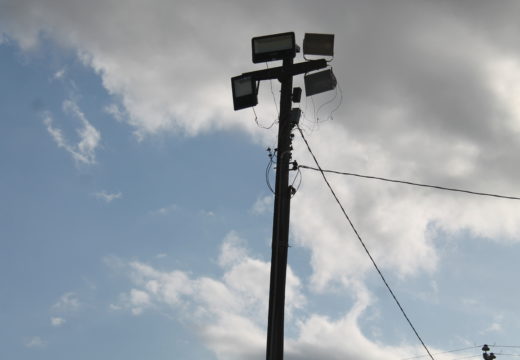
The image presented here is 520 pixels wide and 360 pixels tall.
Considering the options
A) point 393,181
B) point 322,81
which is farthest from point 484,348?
point 322,81

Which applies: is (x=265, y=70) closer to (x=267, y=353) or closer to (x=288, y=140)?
(x=288, y=140)

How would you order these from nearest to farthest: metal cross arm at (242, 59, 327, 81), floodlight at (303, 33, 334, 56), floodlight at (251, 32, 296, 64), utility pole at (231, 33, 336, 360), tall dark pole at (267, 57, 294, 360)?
tall dark pole at (267, 57, 294, 360) < utility pole at (231, 33, 336, 360) < floodlight at (251, 32, 296, 64) < metal cross arm at (242, 59, 327, 81) < floodlight at (303, 33, 334, 56)

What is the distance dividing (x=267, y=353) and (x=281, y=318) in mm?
474

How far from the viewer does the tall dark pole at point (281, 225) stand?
6.64m

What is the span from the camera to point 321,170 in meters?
9.15

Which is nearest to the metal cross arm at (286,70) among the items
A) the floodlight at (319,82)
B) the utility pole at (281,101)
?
the utility pole at (281,101)

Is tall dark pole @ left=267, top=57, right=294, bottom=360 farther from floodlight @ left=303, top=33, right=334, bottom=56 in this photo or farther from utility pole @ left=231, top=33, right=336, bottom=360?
floodlight @ left=303, top=33, right=334, bottom=56

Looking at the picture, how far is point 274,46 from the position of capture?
822 cm

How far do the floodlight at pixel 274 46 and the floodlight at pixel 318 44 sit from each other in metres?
0.35

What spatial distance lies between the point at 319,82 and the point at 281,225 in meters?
2.51

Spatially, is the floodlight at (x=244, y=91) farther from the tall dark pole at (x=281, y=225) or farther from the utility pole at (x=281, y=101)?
the tall dark pole at (x=281, y=225)

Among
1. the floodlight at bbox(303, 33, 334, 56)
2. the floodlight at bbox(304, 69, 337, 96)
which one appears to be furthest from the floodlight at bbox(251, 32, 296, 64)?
the floodlight at bbox(304, 69, 337, 96)

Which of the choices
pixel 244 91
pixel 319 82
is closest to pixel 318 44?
pixel 319 82

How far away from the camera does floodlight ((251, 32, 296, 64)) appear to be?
817cm
